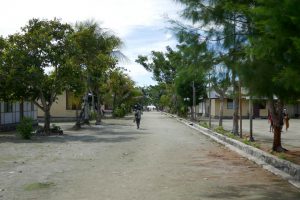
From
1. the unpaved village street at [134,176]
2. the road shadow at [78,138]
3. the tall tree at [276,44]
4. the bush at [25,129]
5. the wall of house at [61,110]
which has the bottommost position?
the unpaved village street at [134,176]

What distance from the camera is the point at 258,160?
49.5 ft

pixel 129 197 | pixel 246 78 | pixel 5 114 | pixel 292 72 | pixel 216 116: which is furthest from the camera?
pixel 216 116

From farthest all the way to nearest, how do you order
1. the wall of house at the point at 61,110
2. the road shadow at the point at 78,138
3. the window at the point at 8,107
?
the wall of house at the point at 61,110, the window at the point at 8,107, the road shadow at the point at 78,138

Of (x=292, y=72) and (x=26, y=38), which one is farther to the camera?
(x=26, y=38)

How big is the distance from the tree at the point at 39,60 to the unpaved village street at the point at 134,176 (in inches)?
345

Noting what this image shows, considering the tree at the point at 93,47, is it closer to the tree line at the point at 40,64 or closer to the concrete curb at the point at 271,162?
the tree line at the point at 40,64

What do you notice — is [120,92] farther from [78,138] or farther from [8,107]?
[78,138]

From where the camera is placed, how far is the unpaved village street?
9.43 metres

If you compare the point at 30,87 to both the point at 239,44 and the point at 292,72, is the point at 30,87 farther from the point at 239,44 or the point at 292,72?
the point at 292,72

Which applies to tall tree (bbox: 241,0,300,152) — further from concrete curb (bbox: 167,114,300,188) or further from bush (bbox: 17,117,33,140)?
bush (bbox: 17,117,33,140)

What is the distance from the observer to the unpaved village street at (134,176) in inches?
371

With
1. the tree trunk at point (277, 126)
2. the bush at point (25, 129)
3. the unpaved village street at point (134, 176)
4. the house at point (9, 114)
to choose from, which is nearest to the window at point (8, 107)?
the house at point (9, 114)

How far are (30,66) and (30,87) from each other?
1573 mm

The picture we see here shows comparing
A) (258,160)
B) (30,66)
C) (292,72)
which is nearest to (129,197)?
(292,72)
